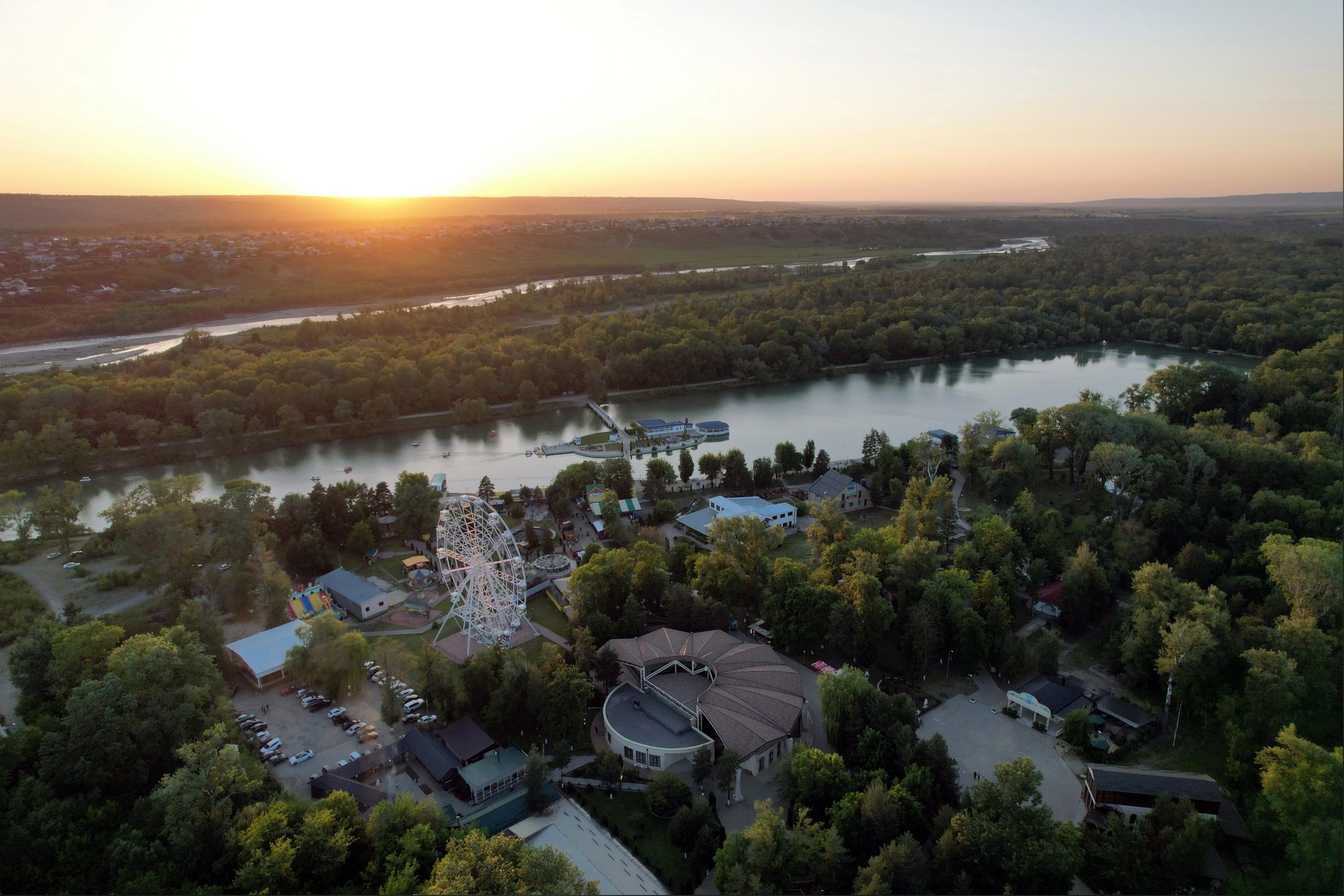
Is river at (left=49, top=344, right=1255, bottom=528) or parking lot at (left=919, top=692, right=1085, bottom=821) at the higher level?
parking lot at (left=919, top=692, right=1085, bottom=821)

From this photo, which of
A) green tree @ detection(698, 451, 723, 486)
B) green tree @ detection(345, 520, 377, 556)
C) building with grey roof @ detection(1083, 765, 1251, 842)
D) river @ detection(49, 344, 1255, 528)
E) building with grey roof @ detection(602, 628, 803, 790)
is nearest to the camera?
building with grey roof @ detection(1083, 765, 1251, 842)

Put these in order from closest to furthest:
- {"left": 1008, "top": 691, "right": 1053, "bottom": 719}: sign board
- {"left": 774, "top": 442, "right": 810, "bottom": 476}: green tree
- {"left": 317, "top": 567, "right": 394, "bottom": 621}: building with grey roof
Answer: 1. {"left": 1008, "top": 691, "right": 1053, "bottom": 719}: sign board
2. {"left": 317, "top": 567, "right": 394, "bottom": 621}: building with grey roof
3. {"left": 774, "top": 442, "right": 810, "bottom": 476}: green tree

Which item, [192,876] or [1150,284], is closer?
[192,876]

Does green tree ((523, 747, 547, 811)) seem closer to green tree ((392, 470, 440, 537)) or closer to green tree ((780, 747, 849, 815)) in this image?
green tree ((780, 747, 849, 815))

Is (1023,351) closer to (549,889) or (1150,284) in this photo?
(1150,284)

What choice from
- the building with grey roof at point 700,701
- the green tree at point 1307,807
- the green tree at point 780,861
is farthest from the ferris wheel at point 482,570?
the green tree at point 1307,807

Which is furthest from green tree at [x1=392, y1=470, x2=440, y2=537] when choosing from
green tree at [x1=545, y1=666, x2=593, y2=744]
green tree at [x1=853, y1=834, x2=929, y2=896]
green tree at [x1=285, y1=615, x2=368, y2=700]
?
green tree at [x1=853, y1=834, x2=929, y2=896]

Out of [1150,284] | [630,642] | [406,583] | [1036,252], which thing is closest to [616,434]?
[406,583]
